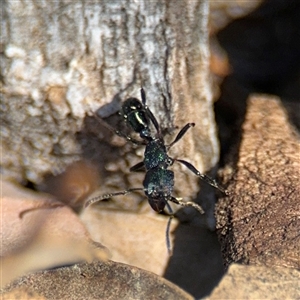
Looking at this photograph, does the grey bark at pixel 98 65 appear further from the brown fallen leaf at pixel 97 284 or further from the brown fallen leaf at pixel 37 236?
the brown fallen leaf at pixel 97 284

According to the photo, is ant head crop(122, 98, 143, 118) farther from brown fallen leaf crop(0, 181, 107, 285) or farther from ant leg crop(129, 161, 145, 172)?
brown fallen leaf crop(0, 181, 107, 285)

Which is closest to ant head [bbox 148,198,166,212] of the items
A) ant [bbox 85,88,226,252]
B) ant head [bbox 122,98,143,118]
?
ant [bbox 85,88,226,252]

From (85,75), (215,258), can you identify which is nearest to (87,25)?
(85,75)

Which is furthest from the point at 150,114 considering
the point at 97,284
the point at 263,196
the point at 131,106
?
the point at 97,284

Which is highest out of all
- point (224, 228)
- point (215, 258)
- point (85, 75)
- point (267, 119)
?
point (85, 75)

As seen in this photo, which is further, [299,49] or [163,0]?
[299,49]

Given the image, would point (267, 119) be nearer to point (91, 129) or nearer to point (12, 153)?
point (91, 129)

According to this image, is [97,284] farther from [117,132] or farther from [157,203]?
[117,132]

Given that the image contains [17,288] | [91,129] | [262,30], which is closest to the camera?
[17,288]

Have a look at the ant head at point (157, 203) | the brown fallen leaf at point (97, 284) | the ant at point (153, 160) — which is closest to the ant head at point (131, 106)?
the ant at point (153, 160)
